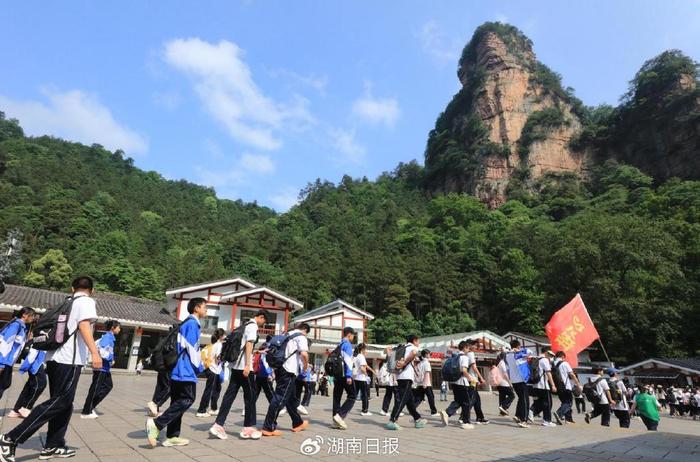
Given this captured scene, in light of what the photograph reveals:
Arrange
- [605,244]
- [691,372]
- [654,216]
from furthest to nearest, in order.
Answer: [654,216]
[605,244]
[691,372]

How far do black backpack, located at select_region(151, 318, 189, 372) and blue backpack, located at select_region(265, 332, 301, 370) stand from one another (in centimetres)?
143

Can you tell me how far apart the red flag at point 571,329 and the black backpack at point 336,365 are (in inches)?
366

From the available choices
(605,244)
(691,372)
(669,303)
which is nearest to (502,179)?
(605,244)

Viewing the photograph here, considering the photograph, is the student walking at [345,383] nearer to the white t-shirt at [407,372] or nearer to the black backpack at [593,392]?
the white t-shirt at [407,372]

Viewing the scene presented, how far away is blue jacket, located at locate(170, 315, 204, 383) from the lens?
14.8ft

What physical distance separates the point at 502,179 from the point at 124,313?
63184 mm

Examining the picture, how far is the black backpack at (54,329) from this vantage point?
12.7 feet

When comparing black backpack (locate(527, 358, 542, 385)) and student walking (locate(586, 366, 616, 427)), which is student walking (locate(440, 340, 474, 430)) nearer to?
black backpack (locate(527, 358, 542, 385))

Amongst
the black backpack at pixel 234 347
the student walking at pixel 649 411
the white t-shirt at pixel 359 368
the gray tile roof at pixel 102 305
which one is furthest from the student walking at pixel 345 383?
the gray tile roof at pixel 102 305

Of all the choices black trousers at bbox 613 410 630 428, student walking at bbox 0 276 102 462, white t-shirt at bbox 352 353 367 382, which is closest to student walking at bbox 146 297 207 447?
student walking at bbox 0 276 102 462

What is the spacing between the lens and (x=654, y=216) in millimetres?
45781

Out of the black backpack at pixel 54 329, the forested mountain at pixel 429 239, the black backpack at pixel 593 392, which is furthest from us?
the forested mountain at pixel 429 239

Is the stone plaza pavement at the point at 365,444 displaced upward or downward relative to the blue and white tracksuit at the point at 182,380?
downward

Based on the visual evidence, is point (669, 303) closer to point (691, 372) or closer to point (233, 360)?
point (691, 372)
